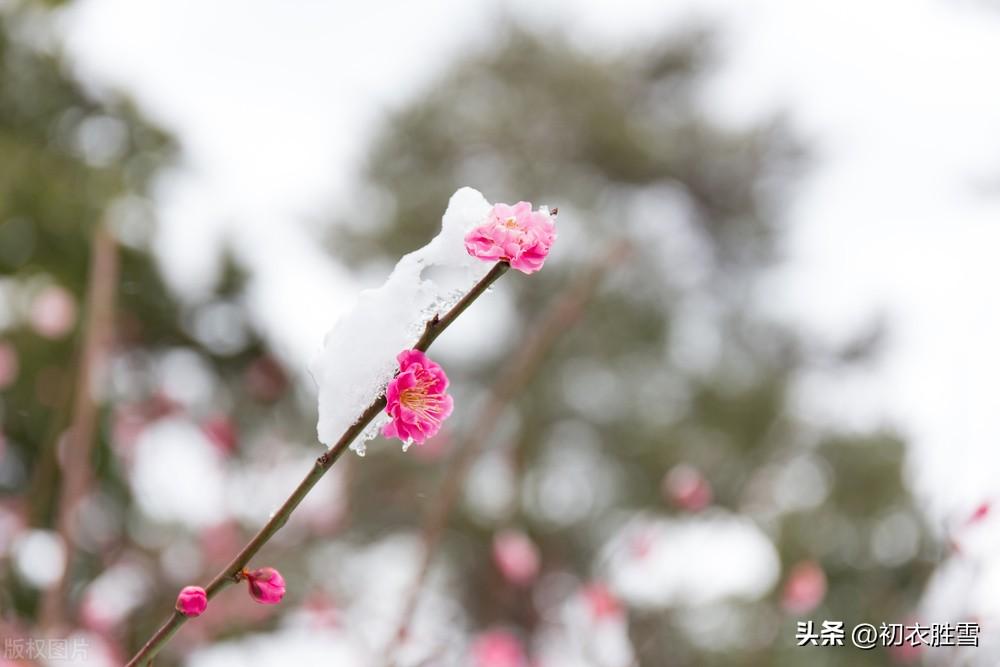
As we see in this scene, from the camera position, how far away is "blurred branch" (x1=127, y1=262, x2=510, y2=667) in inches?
15.2

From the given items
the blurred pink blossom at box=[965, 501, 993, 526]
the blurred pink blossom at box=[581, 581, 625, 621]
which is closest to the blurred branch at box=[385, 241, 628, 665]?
the blurred pink blossom at box=[965, 501, 993, 526]

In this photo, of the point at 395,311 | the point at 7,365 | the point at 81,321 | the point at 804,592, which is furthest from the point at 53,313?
the point at 395,311

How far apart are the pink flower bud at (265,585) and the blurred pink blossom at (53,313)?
8.06 ft

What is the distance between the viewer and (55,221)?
2.80 metres

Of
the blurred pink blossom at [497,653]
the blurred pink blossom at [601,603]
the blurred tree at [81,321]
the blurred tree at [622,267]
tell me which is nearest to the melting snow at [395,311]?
the blurred pink blossom at [601,603]

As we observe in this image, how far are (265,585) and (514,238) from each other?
0.69 feet

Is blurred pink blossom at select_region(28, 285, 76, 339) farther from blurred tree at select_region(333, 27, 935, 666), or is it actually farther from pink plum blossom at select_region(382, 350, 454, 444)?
blurred tree at select_region(333, 27, 935, 666)

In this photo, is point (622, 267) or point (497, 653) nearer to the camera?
point (497, 653)

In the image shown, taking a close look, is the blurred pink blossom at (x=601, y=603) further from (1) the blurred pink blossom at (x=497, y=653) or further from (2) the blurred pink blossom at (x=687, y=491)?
(1) the blurred pink blossom at (x=497, y=653)

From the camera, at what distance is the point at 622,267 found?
21.6 feet

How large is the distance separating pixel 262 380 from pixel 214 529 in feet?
2.80

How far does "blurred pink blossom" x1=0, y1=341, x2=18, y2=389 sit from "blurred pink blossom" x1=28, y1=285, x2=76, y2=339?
0.09m

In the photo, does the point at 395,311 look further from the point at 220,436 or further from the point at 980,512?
the point at 220,436

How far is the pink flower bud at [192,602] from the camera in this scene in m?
0.40
